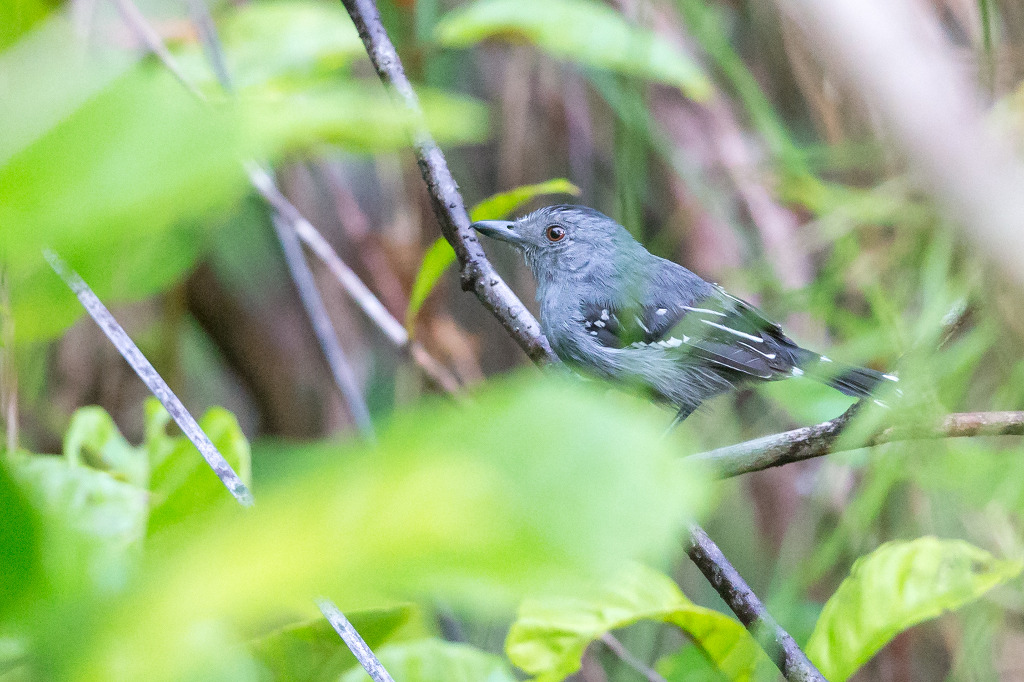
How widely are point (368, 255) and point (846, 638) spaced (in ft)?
7.52

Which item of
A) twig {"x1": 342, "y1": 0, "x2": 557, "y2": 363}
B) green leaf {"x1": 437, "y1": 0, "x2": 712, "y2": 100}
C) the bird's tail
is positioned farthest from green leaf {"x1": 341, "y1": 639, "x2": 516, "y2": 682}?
green leaf {"x1": 437, "y1": 0, "x2": 712, "y2": 100}

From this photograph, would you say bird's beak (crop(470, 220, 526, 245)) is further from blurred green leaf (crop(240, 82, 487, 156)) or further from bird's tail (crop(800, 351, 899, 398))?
bird's tail (crop(800, 351, 899, 398))

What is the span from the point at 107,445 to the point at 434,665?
0.78 m

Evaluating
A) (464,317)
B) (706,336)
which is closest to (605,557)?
(706,336)

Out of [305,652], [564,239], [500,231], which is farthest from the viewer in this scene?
[564,239]

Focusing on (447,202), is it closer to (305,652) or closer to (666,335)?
(305,652)

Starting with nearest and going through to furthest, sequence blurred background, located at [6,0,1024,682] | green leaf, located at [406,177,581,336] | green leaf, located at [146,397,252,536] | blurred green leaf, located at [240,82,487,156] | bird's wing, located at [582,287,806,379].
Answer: blurred background, located at [6,0,1024,682]
green leaf, located at [146,397,252,536]
green leaf, located at [406,177,581,336]
blurred green leaf, located at [240,82,487,156]
bird's wing, located at [582,287,806,379]

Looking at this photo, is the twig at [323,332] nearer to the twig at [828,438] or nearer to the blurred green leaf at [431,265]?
the blurred green leaf at [431,265]

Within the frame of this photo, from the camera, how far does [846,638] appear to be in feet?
3.79

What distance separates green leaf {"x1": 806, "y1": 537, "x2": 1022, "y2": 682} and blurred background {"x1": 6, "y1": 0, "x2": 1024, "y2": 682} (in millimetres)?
58

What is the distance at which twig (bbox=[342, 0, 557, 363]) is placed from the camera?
1383mm

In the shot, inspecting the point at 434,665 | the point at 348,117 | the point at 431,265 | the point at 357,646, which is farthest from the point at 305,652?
the point at 348,117

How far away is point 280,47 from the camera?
2.14 m

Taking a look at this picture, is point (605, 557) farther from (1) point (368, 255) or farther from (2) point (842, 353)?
(1) point (368, 255)
